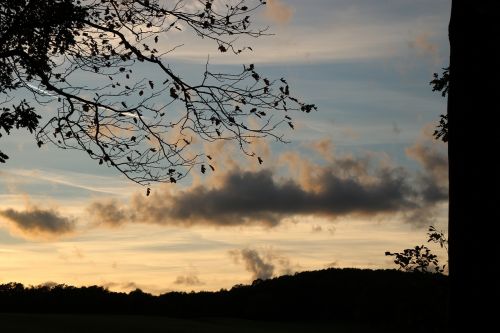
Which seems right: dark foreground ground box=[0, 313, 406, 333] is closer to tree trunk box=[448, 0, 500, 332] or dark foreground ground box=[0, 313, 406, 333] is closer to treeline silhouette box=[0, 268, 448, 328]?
treeline silhouette box=[0, 268, 448, 328]

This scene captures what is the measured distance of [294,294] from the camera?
97.1 ft

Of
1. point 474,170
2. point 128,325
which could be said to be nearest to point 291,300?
point 128,325

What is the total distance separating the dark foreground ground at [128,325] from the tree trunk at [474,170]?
14.4 metres

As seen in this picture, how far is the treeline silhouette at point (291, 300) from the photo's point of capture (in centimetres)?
2505

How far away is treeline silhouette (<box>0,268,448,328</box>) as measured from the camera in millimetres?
25047

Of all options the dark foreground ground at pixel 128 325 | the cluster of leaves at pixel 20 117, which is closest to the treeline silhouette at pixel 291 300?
the dark foreground ground at pixel 128 325

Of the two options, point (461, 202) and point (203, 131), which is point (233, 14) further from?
point (461, 202)

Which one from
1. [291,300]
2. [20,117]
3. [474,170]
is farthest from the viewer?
[291,300]

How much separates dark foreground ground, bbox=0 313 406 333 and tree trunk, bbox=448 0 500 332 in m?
14.4

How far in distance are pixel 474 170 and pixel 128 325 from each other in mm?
15722

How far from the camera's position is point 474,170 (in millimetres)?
7465

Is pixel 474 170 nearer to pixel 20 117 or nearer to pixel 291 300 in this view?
pixel 20 117

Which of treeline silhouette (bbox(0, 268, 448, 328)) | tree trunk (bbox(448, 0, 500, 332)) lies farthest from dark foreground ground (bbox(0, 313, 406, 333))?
tree trunk (bbox(448, 0, 500, 332))

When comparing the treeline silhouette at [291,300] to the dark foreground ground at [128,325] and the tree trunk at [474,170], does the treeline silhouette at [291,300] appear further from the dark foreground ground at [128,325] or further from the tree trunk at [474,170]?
the tree trunk at [474,170]
